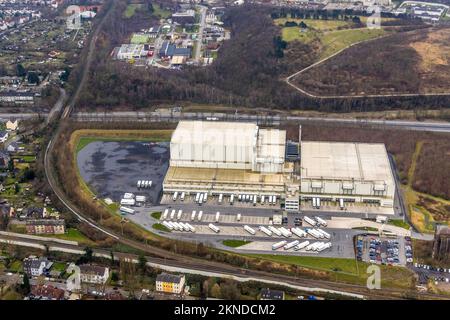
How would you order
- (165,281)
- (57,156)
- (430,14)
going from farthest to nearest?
(430,14)
(57,156)
(165,281)

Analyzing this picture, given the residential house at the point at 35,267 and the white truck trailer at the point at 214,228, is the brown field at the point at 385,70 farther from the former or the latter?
the residential house at the point at 35,267

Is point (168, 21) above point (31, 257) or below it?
above

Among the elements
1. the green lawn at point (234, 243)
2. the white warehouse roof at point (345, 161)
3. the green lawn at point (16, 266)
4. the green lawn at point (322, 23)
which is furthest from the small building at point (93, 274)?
the green lawn at point (322, 23)

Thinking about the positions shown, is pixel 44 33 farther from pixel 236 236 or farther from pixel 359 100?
pixel 236 236

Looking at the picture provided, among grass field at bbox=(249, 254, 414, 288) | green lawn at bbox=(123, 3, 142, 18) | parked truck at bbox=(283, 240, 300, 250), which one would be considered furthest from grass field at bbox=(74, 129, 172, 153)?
green lawn at bbox=(123, 3, 142, 18)

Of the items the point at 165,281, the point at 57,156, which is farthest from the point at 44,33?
the point at 165,281
